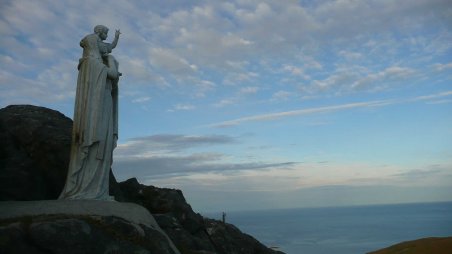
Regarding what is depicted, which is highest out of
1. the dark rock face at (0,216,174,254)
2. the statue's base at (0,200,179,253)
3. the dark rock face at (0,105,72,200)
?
the dark rock face at (0,105,72,200)

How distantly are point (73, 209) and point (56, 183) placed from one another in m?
4.36

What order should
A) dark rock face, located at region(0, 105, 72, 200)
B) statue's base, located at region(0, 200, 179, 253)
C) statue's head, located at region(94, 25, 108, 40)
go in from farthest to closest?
dark rock face, located at region(0, 105, 72, 200)
statue's head, located at region(94, 25, 108, 40)
statue's base, located at region(0, 200, 179, 253)

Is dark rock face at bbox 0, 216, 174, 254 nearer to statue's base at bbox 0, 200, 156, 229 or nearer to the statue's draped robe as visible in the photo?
statue's base at bbox 0, 200, 156, 229

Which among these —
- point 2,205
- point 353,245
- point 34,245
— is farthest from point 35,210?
point 353,245

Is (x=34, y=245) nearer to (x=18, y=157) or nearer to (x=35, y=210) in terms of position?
(x=35, y=210)

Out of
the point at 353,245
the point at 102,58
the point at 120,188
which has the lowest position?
the point at 353,245

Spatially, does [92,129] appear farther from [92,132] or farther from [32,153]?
[32,153]

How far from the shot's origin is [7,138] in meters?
Answer: 11.7

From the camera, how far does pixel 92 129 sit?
33.6 feet

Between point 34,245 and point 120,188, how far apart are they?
7340mm

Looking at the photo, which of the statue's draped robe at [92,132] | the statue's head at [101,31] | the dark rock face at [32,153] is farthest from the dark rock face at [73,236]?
the statue's head at [101,31]

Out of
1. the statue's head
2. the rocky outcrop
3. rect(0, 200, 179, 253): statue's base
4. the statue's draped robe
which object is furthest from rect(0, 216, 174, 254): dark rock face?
the statue's head

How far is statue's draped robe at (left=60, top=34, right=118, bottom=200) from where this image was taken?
1019 centimetres

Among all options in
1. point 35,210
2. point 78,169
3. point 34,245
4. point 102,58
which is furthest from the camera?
point 102,58
